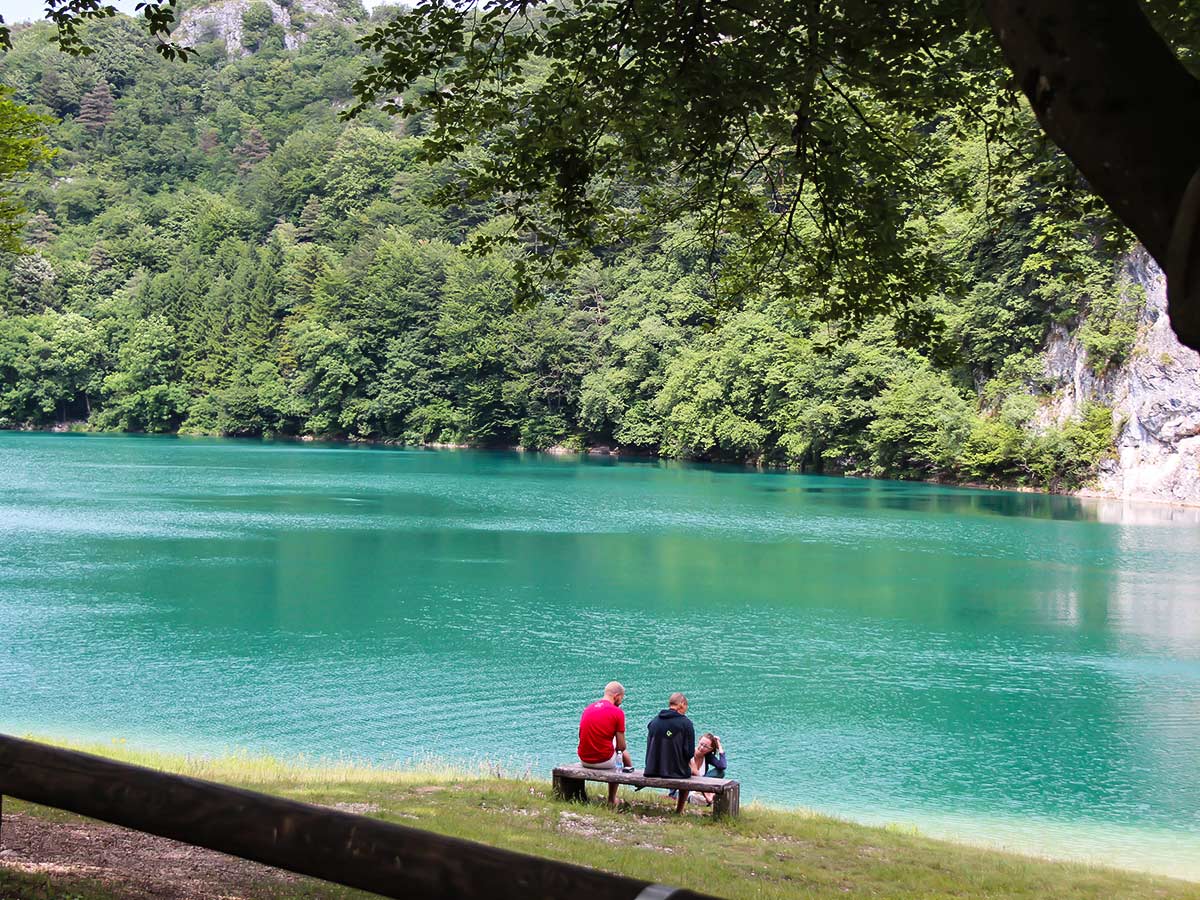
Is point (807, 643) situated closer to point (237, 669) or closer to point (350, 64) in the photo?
point (237, 669)

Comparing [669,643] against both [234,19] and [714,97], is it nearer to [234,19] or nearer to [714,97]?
[714,97]

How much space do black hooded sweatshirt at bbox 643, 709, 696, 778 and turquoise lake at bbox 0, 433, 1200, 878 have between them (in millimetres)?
3210

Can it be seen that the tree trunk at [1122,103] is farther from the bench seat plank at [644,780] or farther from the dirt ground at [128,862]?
the bench seat plank at [644,780]

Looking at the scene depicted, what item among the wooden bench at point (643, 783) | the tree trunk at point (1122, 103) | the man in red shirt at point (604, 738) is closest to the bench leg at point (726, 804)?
the wooden bench at point (643, 783)

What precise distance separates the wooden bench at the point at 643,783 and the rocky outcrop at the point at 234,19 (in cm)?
19277

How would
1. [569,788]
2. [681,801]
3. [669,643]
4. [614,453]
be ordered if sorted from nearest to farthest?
[569,788] → [681,801] → [669,643] → [614,453]

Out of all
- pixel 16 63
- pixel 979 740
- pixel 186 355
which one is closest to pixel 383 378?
pixel 186 355

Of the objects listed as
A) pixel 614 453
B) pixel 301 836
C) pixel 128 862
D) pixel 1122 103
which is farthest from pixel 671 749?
pixel 614 453

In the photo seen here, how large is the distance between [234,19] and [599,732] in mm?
206360

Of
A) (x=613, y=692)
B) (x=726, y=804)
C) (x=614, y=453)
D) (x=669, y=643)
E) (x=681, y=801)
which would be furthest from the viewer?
(x=614, y=453)

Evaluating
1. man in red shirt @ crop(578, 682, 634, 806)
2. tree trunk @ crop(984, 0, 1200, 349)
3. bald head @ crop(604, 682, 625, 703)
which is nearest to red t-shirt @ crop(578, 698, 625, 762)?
man in red shirt @ crop(578, 682, 634, 806)

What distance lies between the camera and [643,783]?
1010cm

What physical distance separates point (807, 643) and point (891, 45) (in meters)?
16.0

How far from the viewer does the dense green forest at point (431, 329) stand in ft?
193
